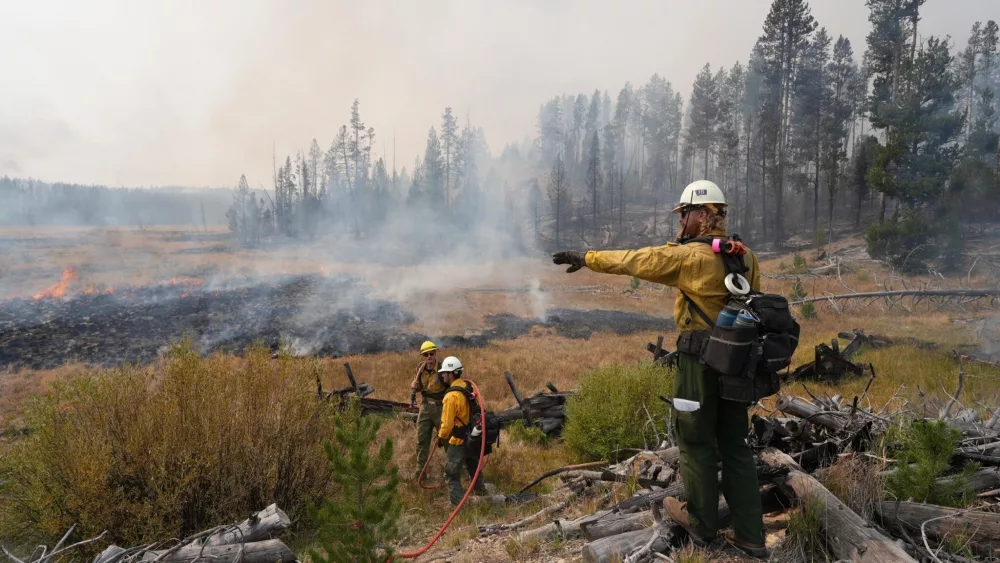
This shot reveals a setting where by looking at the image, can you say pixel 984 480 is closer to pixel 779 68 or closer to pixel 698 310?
pixel 698 310

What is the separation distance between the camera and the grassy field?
686 centimetres

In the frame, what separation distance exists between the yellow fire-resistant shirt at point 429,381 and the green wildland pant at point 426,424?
17 centimetres

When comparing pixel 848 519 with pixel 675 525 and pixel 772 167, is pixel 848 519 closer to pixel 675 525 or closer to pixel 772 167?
pixel 675 525

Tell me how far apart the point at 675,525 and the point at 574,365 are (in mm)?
11176

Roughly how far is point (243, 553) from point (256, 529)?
18cm

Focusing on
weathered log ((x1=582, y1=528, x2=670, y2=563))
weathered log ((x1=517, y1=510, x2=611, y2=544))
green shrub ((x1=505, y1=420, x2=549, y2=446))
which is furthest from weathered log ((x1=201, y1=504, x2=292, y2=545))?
green shrub ((x1=505, y1=420, x2=549, y2=446))

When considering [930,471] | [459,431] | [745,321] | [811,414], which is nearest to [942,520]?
[930,471]

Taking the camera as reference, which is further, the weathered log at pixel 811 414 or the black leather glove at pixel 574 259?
the weathered log at pixel 811 414

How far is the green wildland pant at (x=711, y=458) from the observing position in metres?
3.09

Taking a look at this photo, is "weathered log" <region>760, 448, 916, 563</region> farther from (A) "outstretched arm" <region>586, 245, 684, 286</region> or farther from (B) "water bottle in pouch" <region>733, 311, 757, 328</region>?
(A) "outstretched arm" <region>586, 245, 684, 286</region>

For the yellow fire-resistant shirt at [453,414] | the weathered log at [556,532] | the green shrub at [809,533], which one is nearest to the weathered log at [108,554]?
the weathered log at [556,532]

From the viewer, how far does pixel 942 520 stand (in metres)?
3.00

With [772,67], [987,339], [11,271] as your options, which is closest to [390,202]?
[11,271]

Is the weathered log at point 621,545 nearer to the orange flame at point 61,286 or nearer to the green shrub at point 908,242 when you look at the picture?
the green shrub at point 908,242
